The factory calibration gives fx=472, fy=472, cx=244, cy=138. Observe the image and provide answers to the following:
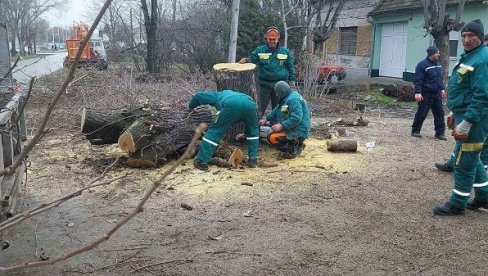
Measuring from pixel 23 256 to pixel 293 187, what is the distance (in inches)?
113

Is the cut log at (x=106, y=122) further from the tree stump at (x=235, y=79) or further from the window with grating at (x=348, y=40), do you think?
the window with grating at (x=348, y=40)

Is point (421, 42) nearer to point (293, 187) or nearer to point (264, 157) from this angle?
point (264, 157)

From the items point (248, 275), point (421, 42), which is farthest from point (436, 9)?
point (248, 275)

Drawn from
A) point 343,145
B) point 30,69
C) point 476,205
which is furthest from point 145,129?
point 30,69

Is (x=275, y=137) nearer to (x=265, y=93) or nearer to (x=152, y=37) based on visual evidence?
(x=265, y=93)

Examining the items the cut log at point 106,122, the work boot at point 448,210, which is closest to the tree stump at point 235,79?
the cut log at point 106,122

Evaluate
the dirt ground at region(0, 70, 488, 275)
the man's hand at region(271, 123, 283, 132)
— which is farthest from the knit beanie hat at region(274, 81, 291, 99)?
the dirt ground at region(0, 70, 488, 275)

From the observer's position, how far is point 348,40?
25.5 m

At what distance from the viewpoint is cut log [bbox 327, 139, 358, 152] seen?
272 inches

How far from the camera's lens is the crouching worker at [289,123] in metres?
6.25

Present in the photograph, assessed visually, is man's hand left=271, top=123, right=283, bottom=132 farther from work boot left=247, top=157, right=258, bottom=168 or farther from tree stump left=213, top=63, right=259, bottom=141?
tree stump left=213, top=63, right=259, bottom=141

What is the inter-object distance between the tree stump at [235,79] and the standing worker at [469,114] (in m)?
3.22

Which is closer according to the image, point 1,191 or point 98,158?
point 1,191

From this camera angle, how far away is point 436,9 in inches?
514
